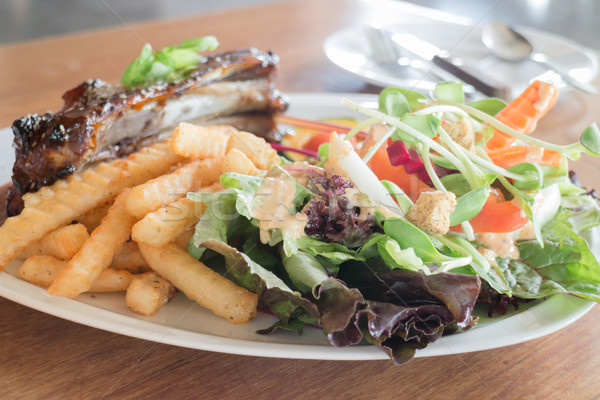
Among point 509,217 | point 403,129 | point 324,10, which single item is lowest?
point 324,10

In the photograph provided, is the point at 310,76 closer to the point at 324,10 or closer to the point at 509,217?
the point at 324,10

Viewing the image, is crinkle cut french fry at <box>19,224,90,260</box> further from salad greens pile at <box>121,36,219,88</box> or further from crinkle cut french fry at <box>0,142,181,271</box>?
salad greens pile at <box>121,36,219,88</box>

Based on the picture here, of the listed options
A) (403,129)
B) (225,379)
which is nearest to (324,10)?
(403,129)

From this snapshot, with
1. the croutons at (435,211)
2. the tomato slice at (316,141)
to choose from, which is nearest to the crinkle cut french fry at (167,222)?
the croutons at (435,211)

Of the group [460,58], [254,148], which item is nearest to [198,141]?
[254,148]

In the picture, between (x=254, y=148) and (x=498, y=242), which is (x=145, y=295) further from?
(x=498, y=242)

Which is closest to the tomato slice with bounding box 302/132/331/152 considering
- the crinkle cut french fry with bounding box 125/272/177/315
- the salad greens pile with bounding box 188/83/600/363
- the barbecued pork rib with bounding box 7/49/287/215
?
the barbecued pork rib with bounding box 7/49/287/215
